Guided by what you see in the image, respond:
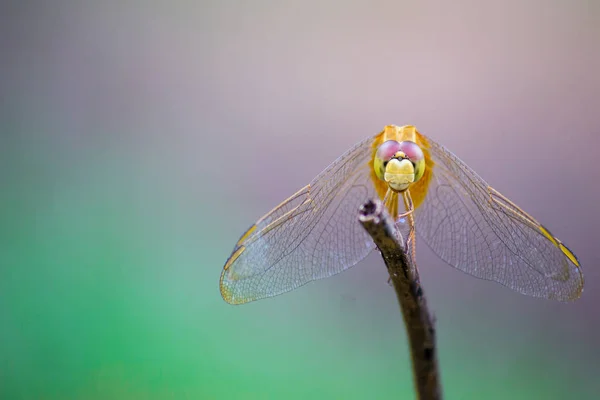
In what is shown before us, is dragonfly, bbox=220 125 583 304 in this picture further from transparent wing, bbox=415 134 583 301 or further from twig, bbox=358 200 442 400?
twig, bbox=358 200 442 400

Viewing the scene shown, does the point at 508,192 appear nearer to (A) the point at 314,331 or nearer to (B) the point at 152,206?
(A) the point at 314,331

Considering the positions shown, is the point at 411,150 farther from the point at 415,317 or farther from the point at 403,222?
the point at 415,317

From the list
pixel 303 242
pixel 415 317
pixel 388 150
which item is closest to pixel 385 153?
pixel 388 150

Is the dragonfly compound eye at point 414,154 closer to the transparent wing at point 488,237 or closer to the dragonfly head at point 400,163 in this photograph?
the dragonfly head at point 400,163

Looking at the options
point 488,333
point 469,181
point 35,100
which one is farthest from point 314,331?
point 35,100

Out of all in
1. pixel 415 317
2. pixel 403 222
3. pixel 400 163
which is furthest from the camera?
pixel 403 222

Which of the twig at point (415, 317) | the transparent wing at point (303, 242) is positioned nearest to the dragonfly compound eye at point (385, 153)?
the transparent wing at point (303, 242)
